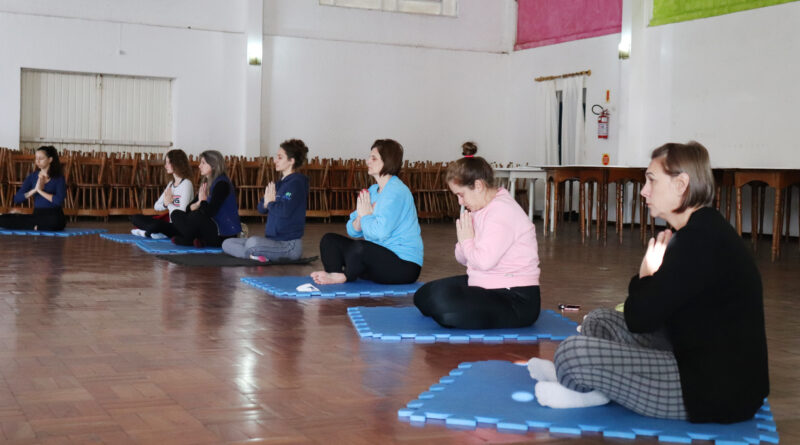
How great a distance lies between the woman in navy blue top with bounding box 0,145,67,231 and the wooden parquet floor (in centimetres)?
343

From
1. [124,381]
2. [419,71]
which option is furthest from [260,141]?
[124,381]

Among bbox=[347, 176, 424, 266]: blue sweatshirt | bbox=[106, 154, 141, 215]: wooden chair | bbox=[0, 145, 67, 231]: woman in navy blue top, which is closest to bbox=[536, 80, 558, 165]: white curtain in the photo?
bbox=[106, 154, 141, 215]: wooden chair

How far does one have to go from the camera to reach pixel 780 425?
11.2 ft

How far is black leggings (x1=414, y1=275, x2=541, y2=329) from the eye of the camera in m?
5.07

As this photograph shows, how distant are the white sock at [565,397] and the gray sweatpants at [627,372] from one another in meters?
0.06

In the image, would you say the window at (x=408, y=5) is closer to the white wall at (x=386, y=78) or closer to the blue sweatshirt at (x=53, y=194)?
the white wall at (x=386, y=78)

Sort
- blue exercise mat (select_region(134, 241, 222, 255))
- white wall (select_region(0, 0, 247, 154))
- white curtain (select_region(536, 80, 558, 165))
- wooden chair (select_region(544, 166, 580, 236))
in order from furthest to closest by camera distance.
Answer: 1. white curtain (select_region(536, 80, 558, 165))
2. white wall (select_region(0, 0, 247, 154))
3. wooden chair (select_region(544, 166, 580, 236))
4. blue exercise mat (select_region(134, 241, 222, 255))

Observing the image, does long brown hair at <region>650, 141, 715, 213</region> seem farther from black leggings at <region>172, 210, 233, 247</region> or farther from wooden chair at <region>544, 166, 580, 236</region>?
wooden chair at <region>544, 166, 580, 236</region>

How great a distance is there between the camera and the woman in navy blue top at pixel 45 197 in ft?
36.6

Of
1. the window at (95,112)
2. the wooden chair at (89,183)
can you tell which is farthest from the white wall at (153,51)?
the wooden chair at (89,183)

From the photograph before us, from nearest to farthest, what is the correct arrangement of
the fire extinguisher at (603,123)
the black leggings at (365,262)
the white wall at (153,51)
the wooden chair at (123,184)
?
1. the black leggings at (365,262)
2. the wooden chair at (123,184)
3. the white wall at (153,51)
4. the fire extinguisher at (603,123)

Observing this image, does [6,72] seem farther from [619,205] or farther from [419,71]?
Result: [619,205]

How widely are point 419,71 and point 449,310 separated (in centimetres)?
1393

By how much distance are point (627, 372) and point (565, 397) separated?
300 mm
